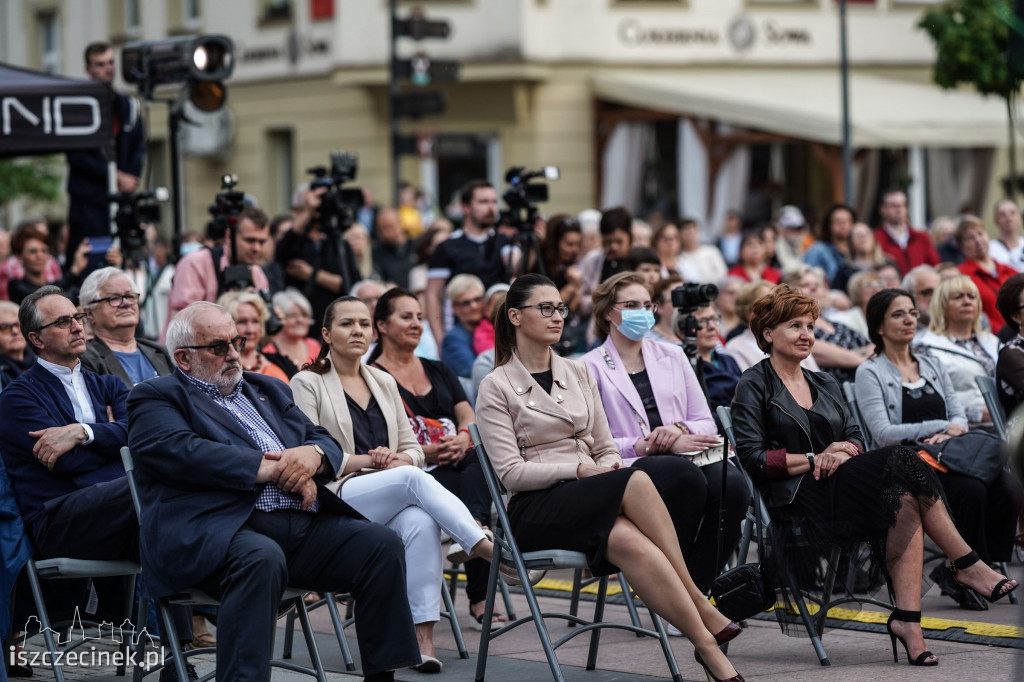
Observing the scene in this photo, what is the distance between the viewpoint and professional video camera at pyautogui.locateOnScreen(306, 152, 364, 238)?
38.0ft

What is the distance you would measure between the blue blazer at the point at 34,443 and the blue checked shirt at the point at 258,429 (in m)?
0.76

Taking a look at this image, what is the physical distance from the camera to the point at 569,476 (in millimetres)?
7020

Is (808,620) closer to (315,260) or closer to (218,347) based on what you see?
(218,347)

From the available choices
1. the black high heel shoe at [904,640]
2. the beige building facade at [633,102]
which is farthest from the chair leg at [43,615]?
the beige building facade at [633,102]

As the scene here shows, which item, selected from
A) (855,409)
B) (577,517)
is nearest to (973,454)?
(855,409)

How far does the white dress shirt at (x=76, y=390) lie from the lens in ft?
24.4

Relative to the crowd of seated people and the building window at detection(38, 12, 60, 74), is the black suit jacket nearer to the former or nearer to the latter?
the crowd of seated people

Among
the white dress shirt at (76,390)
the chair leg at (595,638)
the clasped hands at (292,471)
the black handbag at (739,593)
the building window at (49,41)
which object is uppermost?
the building window at (49,41)

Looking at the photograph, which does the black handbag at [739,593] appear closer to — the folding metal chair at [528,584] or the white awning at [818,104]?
the folding metal chair at [528,584]

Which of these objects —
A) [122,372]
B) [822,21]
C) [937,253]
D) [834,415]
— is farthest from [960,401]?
[822,21]

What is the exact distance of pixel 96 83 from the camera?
11086 millimetres

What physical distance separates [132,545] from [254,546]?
94cm

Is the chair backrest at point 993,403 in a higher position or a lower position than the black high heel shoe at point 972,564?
higher

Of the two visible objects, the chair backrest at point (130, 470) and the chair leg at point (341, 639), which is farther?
the chair leg at point (341, 639)
